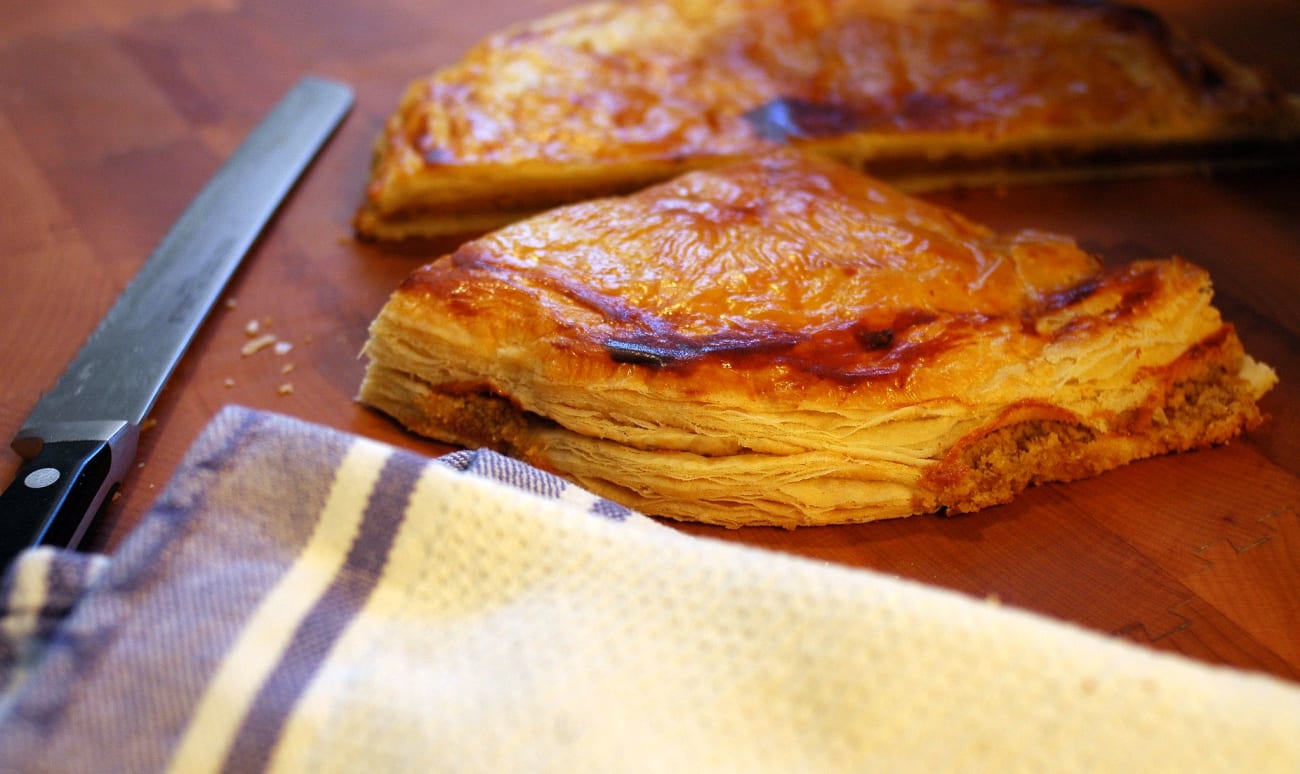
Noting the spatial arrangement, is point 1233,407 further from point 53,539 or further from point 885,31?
point 53,539

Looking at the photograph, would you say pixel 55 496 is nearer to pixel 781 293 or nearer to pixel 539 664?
pixel 539 664

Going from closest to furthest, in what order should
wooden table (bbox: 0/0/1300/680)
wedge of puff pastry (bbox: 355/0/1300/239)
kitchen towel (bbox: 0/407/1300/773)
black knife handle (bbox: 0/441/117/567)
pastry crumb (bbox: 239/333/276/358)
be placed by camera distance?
kitchen towel (bbox: 0/407/1300/773) < black knife handle (bbox: 0/441/117/567) < wooden table (bbox: 0/0/1300/680) < pastry crumb (bbox: 239/333/276/358) < wedge of puff pastry (bbox: 355/0/1300/239)

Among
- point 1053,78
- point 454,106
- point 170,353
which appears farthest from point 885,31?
point 170,353

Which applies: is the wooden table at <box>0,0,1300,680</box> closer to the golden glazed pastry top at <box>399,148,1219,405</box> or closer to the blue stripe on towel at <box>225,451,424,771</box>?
the golden glazed pastry top at <box>399,148,1219,405</box>

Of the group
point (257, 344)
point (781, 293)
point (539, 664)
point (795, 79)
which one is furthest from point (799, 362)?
point (795, 79)

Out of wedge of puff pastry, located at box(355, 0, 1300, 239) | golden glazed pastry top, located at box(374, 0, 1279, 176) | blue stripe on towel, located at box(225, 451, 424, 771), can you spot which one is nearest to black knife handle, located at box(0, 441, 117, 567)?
blue stripe on towel, located at box(225, 451, 424, 771)

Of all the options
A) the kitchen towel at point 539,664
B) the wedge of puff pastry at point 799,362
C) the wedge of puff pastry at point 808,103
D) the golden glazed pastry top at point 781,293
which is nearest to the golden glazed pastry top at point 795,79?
the wedge of puff pastry at point 808,103
